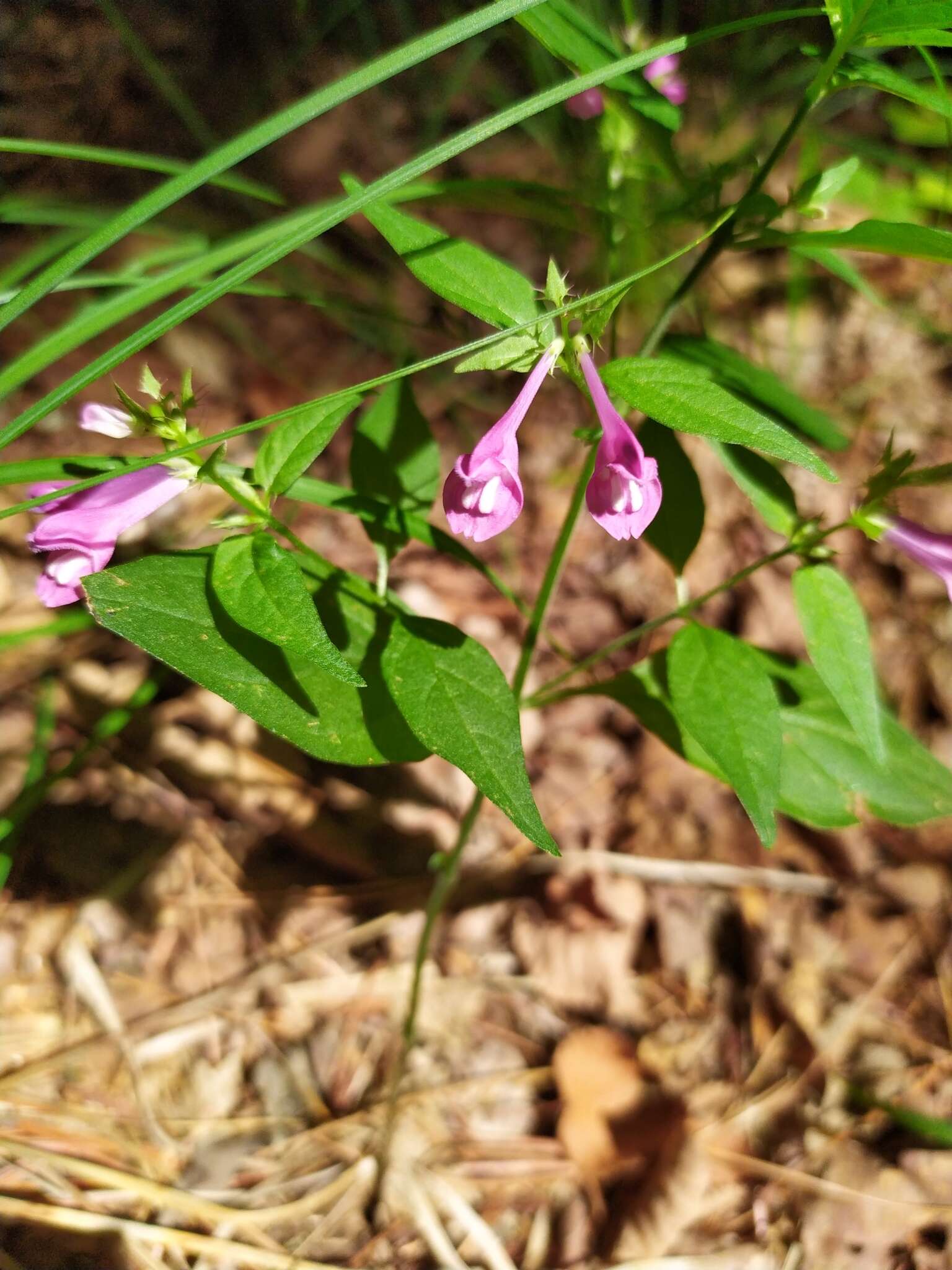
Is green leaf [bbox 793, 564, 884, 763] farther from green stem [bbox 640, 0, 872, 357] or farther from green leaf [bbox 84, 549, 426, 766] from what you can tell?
green leaf [bbox 84, 549, 426, 766]

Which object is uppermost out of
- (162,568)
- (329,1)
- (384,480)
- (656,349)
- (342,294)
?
(329,1)

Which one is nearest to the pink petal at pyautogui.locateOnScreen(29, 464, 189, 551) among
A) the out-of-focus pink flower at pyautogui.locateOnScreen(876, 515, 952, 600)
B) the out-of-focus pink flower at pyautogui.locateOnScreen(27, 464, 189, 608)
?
the out-of-focus pink flower at pyautogui.locateOnScreen(27, 464, 189, 608)

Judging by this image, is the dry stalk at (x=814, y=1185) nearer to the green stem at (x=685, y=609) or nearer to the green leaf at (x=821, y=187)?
the green stem at (x=685, y=609)

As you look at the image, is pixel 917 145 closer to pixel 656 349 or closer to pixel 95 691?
pixel 656 349

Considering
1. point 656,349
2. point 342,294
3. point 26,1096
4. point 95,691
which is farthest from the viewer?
point 342,294

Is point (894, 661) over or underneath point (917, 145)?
underneath

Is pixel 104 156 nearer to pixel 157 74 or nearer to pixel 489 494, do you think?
pixel 489 494

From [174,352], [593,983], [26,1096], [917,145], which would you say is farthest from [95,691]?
[917,145]

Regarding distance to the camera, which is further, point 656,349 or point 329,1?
point 329,1

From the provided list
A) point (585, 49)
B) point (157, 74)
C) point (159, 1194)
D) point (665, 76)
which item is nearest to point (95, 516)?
Answer: point (585, 49)
